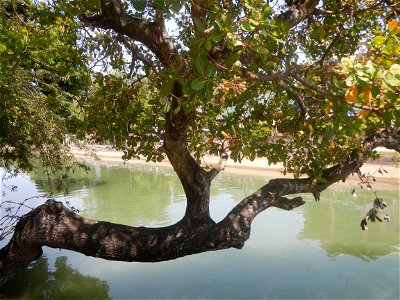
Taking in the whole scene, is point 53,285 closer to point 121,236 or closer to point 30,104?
point 30,104

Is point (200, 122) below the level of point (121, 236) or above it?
above

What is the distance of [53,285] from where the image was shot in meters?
5.82

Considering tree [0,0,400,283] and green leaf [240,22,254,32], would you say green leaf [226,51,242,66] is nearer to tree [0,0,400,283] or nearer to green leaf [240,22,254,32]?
green leaf [240,22,254,32]

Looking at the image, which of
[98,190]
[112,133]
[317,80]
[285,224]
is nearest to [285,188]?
[317,80]

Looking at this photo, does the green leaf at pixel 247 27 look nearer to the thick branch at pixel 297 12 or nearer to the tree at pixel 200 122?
the tree at pixel 200 122

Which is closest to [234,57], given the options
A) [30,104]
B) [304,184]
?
[304,184]

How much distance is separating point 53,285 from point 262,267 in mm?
3351

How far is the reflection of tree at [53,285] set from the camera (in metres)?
5.39

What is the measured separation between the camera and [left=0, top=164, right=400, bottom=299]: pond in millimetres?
5598

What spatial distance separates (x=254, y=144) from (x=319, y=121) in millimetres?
873

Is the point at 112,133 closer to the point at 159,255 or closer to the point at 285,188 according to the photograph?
the point at 159,255

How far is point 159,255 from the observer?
352 cm

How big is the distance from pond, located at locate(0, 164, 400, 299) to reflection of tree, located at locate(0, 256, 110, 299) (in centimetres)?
1

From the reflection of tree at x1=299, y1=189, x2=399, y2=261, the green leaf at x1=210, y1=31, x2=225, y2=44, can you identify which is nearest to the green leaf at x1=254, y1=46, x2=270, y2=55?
the green leaf at x1=210, y1=31, x2=225, y2=44
